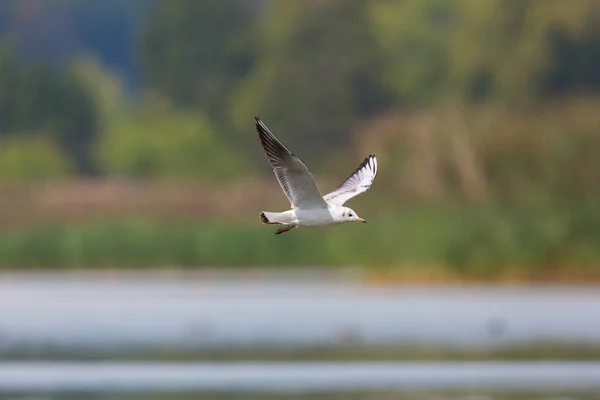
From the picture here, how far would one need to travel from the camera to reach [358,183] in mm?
14109

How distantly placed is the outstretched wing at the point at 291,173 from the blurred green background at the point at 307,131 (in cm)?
1427

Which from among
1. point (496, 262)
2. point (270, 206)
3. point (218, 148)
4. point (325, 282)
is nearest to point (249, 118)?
point (218, 148)

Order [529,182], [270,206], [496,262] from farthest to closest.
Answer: [270,206] < [529,182] < [496,262]

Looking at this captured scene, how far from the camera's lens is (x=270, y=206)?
33.7 meters

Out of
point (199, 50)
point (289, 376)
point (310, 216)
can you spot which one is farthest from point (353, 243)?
point (199, 50)

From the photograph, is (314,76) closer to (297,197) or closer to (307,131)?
(307,131)

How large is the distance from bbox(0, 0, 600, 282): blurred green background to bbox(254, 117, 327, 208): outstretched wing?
14272 millimetres

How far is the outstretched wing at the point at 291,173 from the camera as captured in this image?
41.6ft

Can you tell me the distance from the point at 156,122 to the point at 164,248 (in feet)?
51.6

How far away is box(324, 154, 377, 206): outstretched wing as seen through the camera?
1391cm

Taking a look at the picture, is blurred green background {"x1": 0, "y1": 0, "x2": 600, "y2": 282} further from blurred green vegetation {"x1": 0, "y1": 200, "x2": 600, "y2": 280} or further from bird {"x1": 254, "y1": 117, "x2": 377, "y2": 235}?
Result: bird {"x1": 254, "y1": 117, "x2": 377, "y2": 235}

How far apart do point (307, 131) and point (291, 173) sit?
30.8 metres

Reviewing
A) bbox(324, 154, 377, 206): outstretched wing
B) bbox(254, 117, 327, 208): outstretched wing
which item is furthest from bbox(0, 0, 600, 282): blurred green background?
bbox(254, 117, 327, 208): outstretched wing

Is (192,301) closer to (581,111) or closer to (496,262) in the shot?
(496,262)
